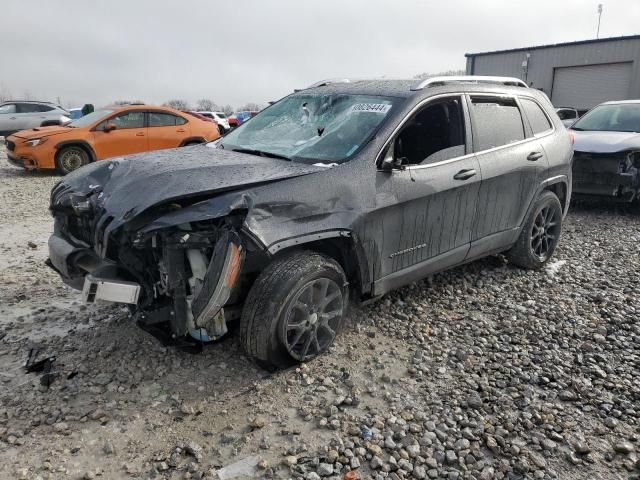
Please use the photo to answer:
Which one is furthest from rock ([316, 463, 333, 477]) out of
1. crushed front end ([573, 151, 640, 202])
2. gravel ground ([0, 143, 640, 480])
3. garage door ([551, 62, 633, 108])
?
garage door ([551, 62, 633, 108])

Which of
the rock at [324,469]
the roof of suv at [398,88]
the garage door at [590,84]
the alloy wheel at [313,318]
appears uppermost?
the garage door at [590,84]

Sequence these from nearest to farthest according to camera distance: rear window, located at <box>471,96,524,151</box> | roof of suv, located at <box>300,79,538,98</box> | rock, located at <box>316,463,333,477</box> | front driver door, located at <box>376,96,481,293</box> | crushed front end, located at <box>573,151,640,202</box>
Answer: rock, located at <box>316,463,333,477</box>
front driver door, located at <box>376,96,481,293</box>
roof of suv, located at <box>300,79,538,98</box>
rear window, located at <box>471,96,524,151</box>
crushed front end, located at <box>573,151,640,202</box>

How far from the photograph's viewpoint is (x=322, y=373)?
11.0ft

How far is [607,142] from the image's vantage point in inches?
302

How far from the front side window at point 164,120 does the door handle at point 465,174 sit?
917 cm

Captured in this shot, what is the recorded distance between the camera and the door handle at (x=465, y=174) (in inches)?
158

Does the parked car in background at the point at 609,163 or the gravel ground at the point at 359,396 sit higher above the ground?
the parked car in background at the point at 609,163

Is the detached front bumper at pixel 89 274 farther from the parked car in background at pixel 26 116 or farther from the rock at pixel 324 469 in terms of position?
the parked car in background at pixel 26 116

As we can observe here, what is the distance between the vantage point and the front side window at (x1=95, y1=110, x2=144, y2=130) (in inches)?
447

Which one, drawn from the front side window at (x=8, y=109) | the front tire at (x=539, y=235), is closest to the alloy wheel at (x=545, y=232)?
the front tire at (x=539, y=235)

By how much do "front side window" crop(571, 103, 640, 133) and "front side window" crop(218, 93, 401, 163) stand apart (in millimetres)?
6167

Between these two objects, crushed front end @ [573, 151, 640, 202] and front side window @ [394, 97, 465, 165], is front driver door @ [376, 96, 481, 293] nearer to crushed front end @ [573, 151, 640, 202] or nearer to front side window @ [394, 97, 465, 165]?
front side window @ [394, 97, 465, 165]

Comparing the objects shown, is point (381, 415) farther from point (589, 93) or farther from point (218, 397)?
point (589, 93)

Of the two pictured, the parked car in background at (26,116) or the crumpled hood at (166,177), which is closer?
the crumpled hood at (166,177)
